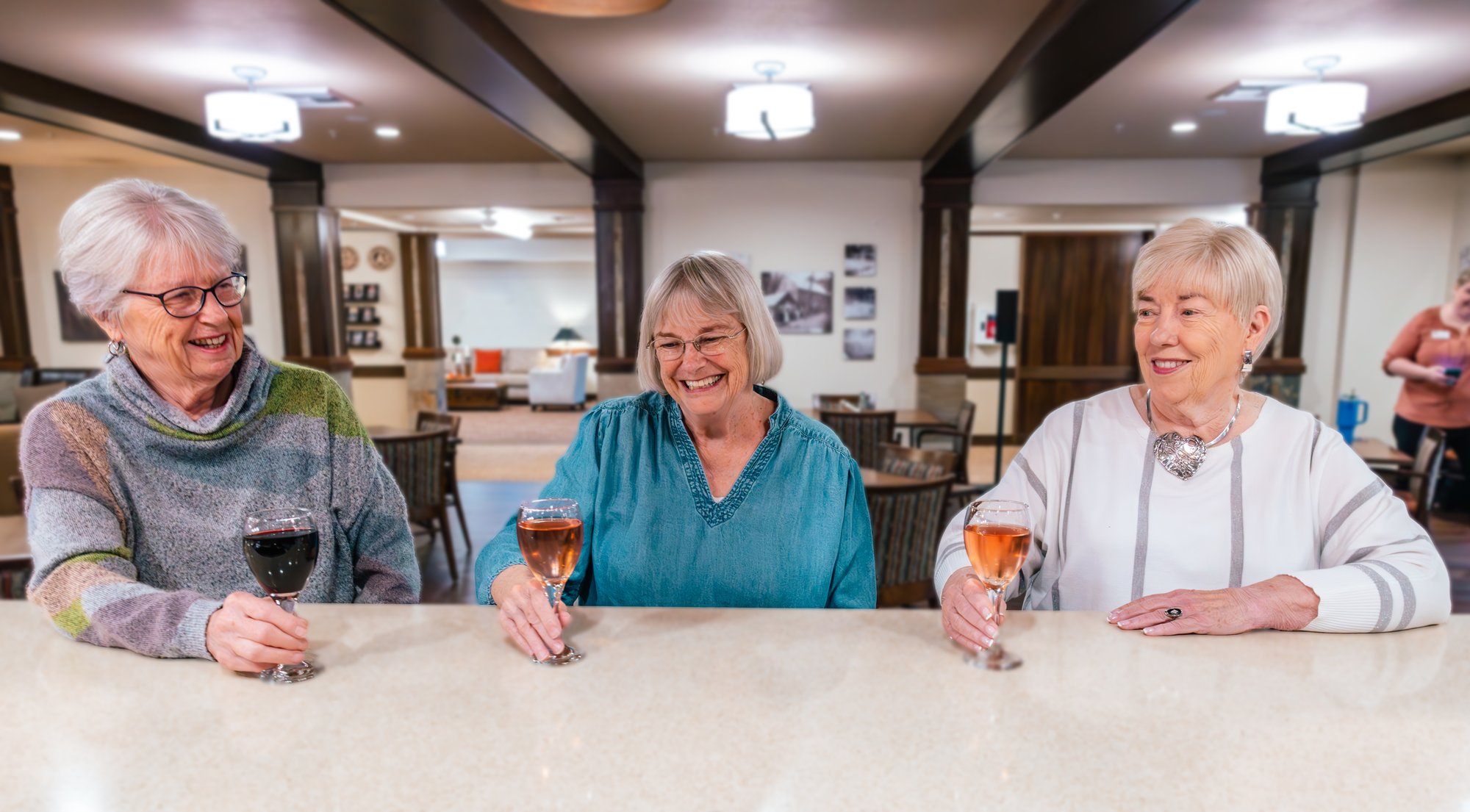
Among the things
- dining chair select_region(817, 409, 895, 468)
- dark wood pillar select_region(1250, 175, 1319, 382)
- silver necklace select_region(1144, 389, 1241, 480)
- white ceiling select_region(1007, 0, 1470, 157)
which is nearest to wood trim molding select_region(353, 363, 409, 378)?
dining chair select_region(817, 409, 895, 468)

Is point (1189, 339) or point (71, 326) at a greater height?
point (1189, 339)

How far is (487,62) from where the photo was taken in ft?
13.4

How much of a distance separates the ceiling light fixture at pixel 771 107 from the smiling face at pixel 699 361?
3.76 m

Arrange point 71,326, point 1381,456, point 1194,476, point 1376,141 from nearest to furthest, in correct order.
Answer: point 1194,476, point 1381,456, point 1376,141, point 71,326

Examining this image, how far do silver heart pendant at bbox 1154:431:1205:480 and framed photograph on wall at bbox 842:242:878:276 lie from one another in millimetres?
6887

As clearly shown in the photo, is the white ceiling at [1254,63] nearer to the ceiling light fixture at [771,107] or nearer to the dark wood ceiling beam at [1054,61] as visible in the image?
the dark wood ceiling beam at [1054,61]

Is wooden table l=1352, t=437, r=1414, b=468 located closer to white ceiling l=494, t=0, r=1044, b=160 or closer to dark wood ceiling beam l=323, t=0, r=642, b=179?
white ceiling l=494, t=0, r=1044, b=160

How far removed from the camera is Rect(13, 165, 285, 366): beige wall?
8469mm

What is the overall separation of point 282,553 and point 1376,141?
794cm

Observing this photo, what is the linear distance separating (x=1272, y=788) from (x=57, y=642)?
1.50 metres

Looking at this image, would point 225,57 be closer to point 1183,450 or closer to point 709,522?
point 709,522

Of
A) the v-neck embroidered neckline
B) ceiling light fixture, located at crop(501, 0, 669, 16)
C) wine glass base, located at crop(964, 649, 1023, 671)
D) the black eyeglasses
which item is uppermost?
ceiling light fixture, located at crop(501, 0, 669, 16)

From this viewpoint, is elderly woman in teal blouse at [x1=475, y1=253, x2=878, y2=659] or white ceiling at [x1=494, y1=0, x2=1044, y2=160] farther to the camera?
white ceiling at [x1=494, y1=0, x2=1044, y2=160]

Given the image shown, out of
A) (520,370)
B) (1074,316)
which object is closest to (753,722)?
(1074,316)
